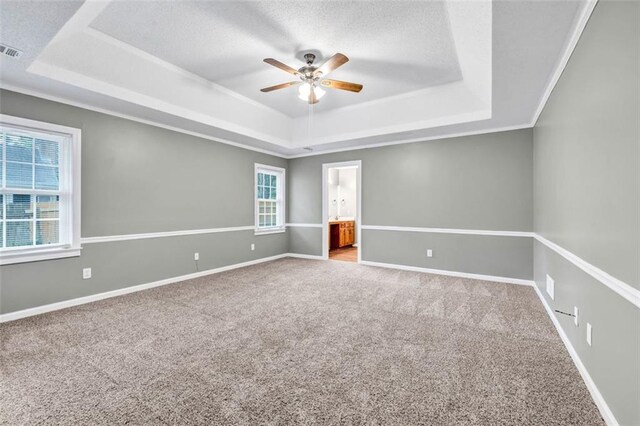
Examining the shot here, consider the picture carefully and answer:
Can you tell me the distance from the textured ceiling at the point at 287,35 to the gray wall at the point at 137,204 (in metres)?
1.22

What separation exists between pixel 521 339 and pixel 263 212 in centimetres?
493

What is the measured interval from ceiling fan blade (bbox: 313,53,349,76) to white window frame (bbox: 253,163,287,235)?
3.09 m

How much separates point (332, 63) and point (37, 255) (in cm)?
376

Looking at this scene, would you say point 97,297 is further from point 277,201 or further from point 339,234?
point 339,234

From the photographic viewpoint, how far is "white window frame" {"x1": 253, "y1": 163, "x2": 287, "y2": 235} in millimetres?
5898

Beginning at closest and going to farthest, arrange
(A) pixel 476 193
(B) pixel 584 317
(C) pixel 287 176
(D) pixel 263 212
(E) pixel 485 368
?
(B) pixel 584 317 → (E) pixel 485 368 → (A) pixel 476 193 → (D) pixel 263 212 → (C) pixel 287 176

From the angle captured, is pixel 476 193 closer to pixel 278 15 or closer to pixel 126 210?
pixel 278 15

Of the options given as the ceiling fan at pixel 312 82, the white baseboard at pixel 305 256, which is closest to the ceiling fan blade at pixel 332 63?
the ceiling fan at pixel 312 82

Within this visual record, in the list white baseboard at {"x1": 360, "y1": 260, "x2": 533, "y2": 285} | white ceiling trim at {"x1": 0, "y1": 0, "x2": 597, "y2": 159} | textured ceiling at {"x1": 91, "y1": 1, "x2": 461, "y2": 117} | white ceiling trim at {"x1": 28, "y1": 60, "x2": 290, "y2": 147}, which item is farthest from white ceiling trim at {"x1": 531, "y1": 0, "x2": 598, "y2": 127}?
white ceiling trim at {"x1": 28, "y1": 60, "x2": 290, "y2": 147}

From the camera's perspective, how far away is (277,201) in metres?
6.64

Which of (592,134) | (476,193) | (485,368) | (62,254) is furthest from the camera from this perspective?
(476,193)

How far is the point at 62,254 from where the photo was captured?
3.31m

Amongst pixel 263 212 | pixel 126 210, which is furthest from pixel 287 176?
pixel 126 210

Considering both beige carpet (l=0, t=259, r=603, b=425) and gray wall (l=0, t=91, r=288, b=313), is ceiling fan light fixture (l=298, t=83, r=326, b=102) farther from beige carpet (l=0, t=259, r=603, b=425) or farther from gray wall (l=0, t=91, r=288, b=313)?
beige carpet (l=0, t=259, r=603, b=425)
